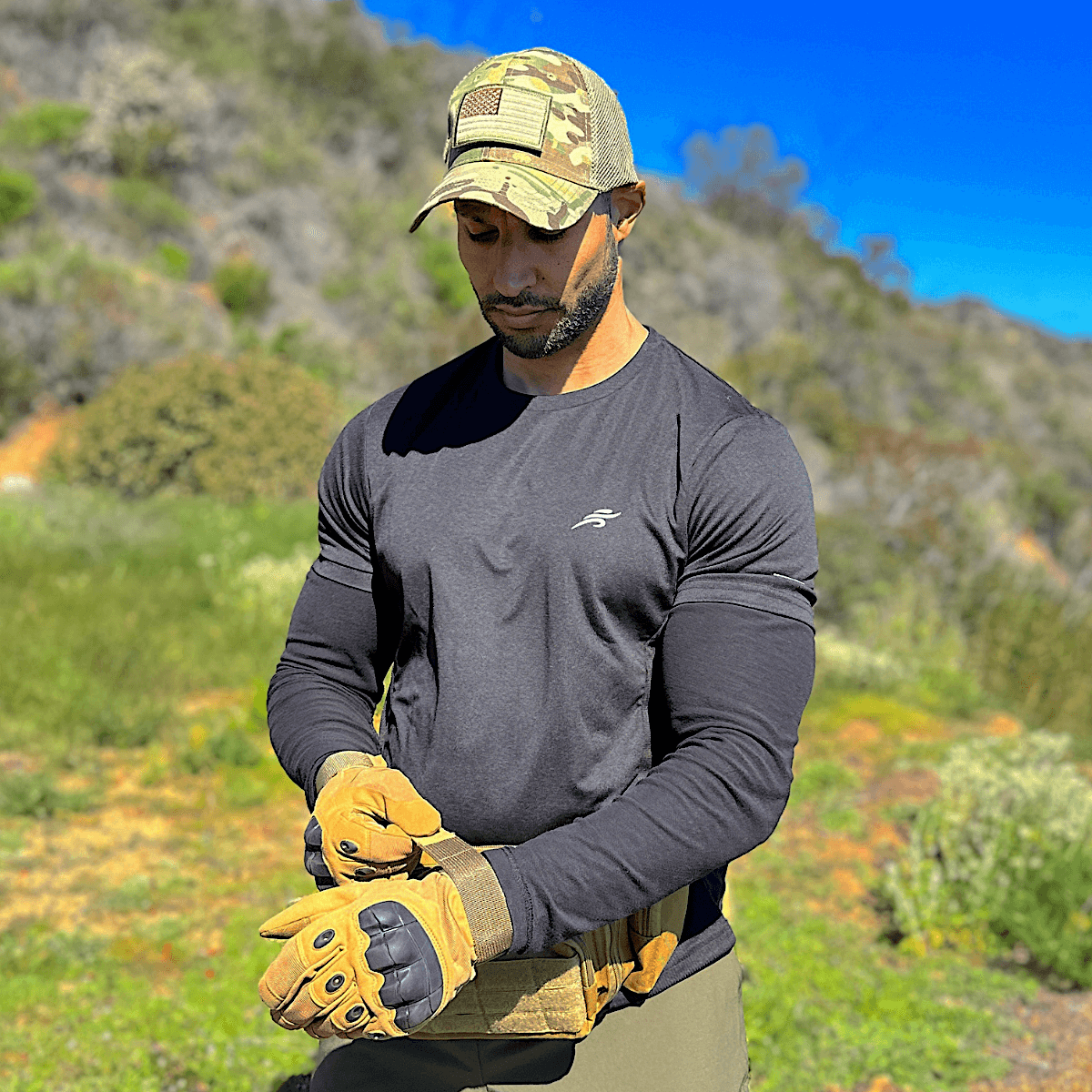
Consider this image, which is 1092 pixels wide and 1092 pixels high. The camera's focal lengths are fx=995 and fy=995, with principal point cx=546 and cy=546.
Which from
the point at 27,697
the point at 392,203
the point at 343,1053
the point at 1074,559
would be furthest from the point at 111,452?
the point at 1074,559

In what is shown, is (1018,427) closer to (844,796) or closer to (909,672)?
(909,672)

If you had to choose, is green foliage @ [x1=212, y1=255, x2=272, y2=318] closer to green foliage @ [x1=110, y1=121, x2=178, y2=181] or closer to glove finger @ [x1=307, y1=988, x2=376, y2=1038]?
green foliage @ [x1=110, y1=121, x2=178, y2=181]

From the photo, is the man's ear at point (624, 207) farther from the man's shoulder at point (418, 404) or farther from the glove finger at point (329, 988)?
the glove finger at point (329, 988)

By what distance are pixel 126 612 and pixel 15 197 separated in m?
14.9

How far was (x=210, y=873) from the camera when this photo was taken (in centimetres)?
532

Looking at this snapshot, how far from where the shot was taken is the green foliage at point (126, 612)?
684 cm

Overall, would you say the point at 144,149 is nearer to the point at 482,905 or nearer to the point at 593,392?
the point at 593,392

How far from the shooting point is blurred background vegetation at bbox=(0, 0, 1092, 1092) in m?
4.76

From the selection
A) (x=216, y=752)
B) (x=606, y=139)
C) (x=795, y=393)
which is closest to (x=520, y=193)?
(x=606, y=139)

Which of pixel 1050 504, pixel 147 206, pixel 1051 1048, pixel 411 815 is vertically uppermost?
pixel 147 206

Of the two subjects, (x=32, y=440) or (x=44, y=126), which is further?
(x=44, y=126)

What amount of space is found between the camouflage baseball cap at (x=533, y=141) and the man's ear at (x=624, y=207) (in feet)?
0.11

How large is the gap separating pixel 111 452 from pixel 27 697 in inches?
298

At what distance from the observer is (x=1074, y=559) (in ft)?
67.1
